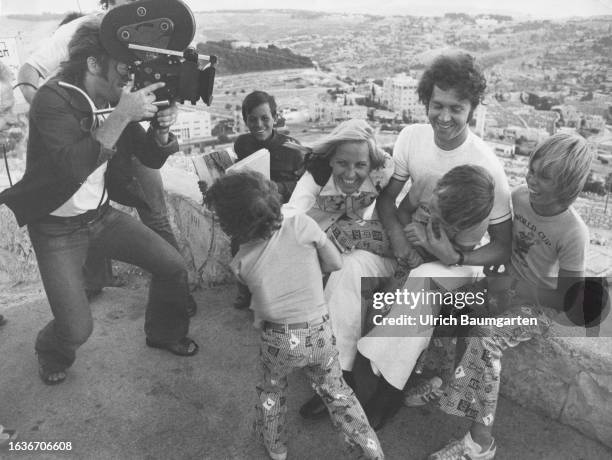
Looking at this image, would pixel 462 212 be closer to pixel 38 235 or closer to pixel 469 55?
pixel 469 55

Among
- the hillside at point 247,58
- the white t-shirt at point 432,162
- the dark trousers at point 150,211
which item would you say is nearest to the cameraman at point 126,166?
the dark trousers at point 150,211

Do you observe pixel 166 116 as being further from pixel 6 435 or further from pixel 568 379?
pixel 568 379

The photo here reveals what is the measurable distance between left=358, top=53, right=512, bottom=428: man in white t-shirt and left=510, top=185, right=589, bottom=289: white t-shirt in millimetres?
49

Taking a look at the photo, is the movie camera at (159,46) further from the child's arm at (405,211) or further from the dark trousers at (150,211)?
the child's arm at (405,211)

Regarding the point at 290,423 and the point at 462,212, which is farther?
the point at 290,423

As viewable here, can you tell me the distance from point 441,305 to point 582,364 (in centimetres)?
55

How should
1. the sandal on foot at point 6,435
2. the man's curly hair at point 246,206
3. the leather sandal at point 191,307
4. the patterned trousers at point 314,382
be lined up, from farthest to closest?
the leather sandal at point 191,307 < the sandal on foot at point 6,435 < the patterned trousers at point 314,382 < the man's curly hair at point 246,206

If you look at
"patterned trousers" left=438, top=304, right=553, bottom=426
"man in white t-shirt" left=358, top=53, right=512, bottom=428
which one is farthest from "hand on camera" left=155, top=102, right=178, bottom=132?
"patterned trousers" left=438, top=304, right=553, bottom=426

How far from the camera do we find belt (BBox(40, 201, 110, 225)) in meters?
1.90

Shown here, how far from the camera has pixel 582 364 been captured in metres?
1.77

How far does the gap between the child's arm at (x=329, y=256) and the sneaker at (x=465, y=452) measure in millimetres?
770

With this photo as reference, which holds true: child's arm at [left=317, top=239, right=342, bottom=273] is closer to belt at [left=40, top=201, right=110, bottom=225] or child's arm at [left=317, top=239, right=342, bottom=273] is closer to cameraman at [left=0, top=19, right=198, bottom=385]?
cameraman at [left=0, top=19, right=198, bottom=385]

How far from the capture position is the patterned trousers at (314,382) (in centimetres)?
158

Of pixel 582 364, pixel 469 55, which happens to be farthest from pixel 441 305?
pixel 469 55
